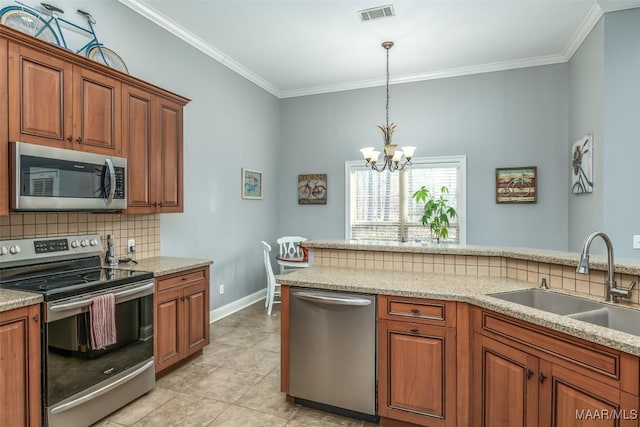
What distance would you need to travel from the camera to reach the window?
492 centimetres

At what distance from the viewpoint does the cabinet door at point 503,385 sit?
1643mm

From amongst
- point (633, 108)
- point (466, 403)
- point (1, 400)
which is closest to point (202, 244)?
point (1, 400)

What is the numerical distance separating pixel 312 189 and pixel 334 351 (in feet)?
11.8

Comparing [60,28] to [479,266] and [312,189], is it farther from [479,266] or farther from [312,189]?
[312,189]

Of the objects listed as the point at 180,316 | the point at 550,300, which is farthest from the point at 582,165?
the point at 180,316

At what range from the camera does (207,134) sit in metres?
4.12

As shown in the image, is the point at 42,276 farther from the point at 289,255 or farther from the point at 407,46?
the point at 407,46

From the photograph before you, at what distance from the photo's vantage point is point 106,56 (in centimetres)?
292

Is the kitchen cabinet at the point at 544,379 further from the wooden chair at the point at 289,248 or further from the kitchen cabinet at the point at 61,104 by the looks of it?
the wooden chair at the point at 289,248

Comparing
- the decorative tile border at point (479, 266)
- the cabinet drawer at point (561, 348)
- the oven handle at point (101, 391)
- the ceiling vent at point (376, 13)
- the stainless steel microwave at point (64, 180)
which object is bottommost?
the oven handle at point (101, 391)

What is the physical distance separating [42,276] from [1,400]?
2.59 feet

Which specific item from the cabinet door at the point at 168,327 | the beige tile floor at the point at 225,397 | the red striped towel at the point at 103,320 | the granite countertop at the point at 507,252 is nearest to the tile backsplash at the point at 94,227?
the cabinet door at the point at 168,327

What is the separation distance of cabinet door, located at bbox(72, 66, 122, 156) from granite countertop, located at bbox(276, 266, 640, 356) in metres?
1.62

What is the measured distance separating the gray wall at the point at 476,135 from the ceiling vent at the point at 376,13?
68.7 inches
